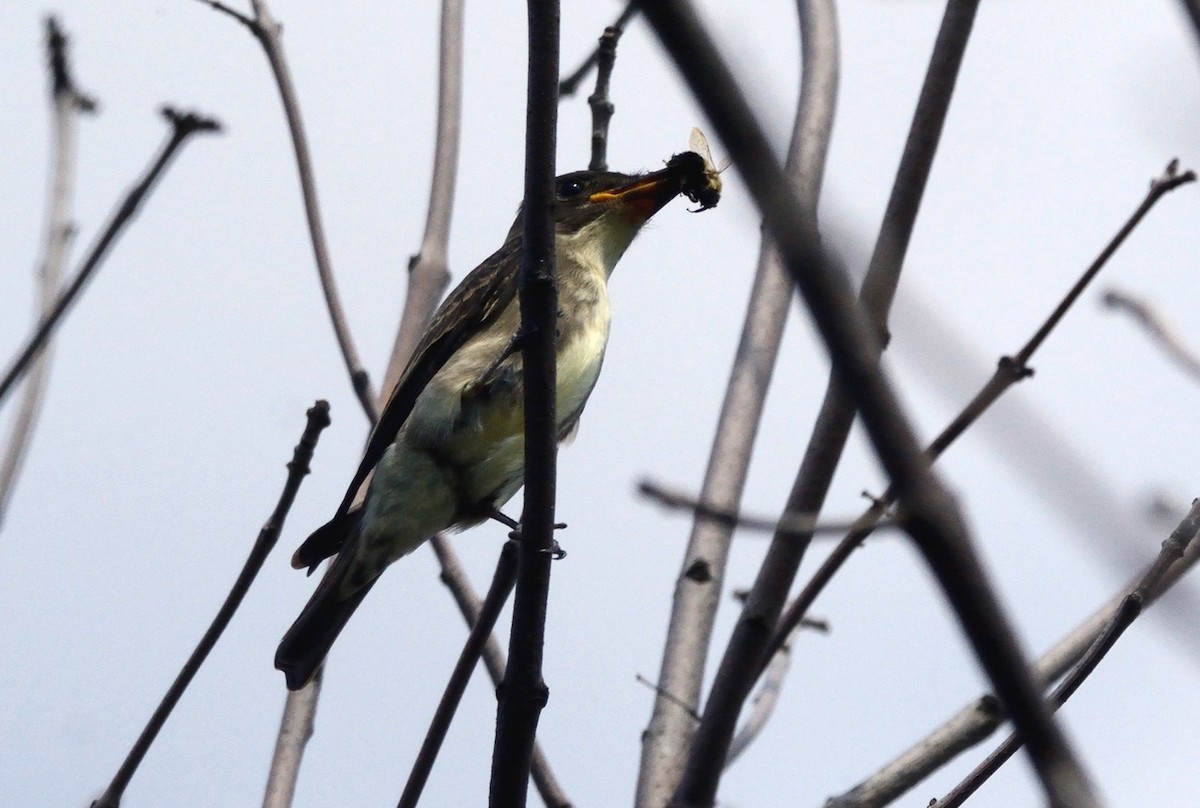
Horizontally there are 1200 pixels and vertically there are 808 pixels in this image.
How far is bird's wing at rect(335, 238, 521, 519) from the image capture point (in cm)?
558

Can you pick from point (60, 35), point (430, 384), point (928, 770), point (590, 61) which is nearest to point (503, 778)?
point (928, 770)

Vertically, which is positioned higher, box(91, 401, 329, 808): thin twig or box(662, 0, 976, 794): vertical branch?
box(91, 401, 329, 808): thin twig

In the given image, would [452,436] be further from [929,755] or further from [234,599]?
[929,755]

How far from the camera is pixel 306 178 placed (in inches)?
201

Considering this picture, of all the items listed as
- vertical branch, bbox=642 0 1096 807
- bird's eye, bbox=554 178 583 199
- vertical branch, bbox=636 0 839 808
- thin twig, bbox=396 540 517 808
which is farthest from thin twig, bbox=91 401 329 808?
bird's eye, bbox=554 178 583 199

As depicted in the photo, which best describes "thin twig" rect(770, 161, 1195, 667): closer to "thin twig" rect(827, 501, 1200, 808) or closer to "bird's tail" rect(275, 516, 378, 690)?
"thin twig" rect(827, 501, 1200, 808)

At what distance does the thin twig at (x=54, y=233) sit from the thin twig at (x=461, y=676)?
1.34 metres

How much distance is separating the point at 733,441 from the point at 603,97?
1.18 meters

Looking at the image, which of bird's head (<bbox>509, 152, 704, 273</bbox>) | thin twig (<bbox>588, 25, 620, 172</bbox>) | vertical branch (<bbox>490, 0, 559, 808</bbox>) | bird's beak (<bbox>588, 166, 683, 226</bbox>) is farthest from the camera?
bird's head (<bbox>509, 152, 704, 273</bbox>)

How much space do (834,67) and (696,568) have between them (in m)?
2.00

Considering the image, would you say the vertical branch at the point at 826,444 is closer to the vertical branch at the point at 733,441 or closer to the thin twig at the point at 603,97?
the vertical branch at the point at 733,441

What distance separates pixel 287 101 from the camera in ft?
16.7

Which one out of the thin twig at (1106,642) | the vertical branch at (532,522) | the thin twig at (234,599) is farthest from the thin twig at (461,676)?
the thin twig at (1106,642)

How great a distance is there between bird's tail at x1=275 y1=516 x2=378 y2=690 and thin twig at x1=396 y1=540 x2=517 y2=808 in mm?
1308
